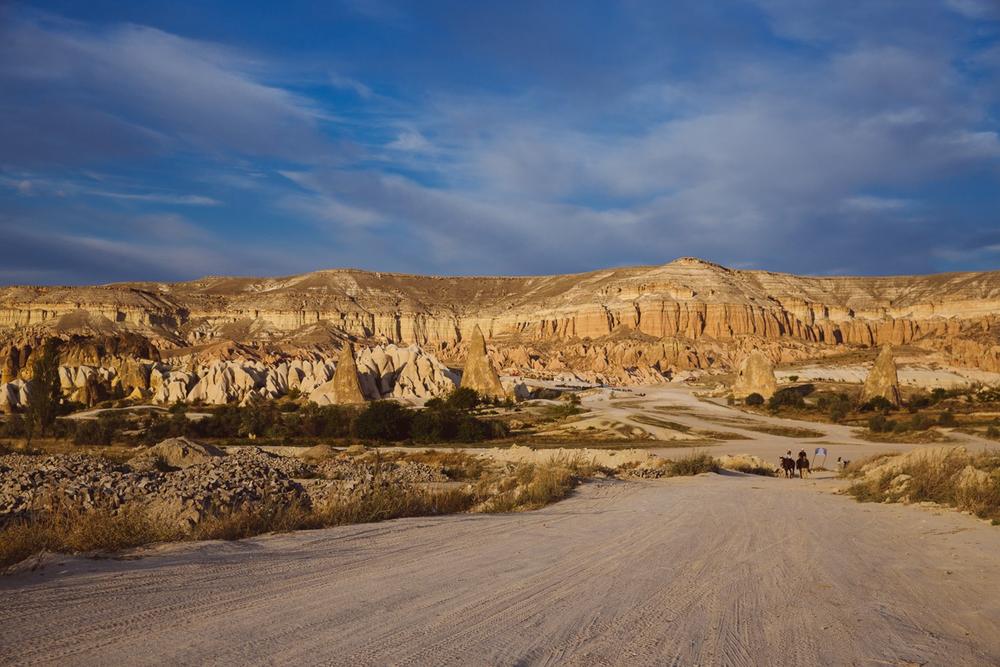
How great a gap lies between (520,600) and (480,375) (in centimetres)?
5586

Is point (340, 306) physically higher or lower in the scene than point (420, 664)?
higher

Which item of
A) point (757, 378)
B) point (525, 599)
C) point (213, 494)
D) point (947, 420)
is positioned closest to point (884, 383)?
point (947, 420)

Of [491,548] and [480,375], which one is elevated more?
[480,375]

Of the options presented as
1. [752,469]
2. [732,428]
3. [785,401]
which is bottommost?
[732,428]

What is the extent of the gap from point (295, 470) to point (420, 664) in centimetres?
1695

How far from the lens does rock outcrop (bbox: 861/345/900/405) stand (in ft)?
176

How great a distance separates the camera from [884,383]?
5397 cm

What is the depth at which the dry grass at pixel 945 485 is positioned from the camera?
11.6m

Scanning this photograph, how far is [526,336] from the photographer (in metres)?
132

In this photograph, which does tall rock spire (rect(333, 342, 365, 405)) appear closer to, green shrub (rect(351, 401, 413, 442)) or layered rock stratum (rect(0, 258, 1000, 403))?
green shrub (rect(351, 401, 413, 442))

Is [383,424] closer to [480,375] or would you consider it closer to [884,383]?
[480,375]

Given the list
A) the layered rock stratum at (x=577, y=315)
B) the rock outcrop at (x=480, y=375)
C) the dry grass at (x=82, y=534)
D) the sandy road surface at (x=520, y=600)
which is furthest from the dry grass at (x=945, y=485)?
the layered rock stratum at (x=577, y=315)

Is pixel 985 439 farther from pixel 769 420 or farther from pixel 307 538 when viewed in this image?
pixel 307 538

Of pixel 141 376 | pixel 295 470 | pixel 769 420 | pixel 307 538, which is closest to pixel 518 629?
pixel 307 538
